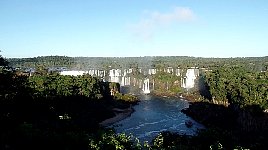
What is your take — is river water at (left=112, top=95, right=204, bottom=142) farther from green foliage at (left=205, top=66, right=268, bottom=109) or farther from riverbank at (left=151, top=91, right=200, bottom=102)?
green foliage at (left=205, top=66, right=268, bottom=109)

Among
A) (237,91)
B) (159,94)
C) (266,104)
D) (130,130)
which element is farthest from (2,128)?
(159,94)

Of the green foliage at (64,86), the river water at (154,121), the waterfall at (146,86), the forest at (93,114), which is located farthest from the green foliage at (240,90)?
the waterfall at (146,86)

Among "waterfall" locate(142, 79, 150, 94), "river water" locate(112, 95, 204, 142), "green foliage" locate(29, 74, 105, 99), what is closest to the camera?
"river water" locate(112, 95, 204, 142)

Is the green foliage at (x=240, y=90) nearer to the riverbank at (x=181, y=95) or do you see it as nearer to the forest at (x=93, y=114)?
the forest at (x=93, y=114)

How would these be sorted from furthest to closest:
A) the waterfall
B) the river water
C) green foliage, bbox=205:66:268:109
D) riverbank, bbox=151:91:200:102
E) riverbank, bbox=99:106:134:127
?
1. the waterfall
2. riverbank, bbox=151:91:200:102
3. riverbank, bbox=99:106:134:127
4. green foliage, bbox=205:66:268:109
5. the river water

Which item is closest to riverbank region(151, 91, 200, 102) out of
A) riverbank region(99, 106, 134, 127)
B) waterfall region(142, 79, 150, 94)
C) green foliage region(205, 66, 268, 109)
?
waterfall region(142, 79, 150, 94)
